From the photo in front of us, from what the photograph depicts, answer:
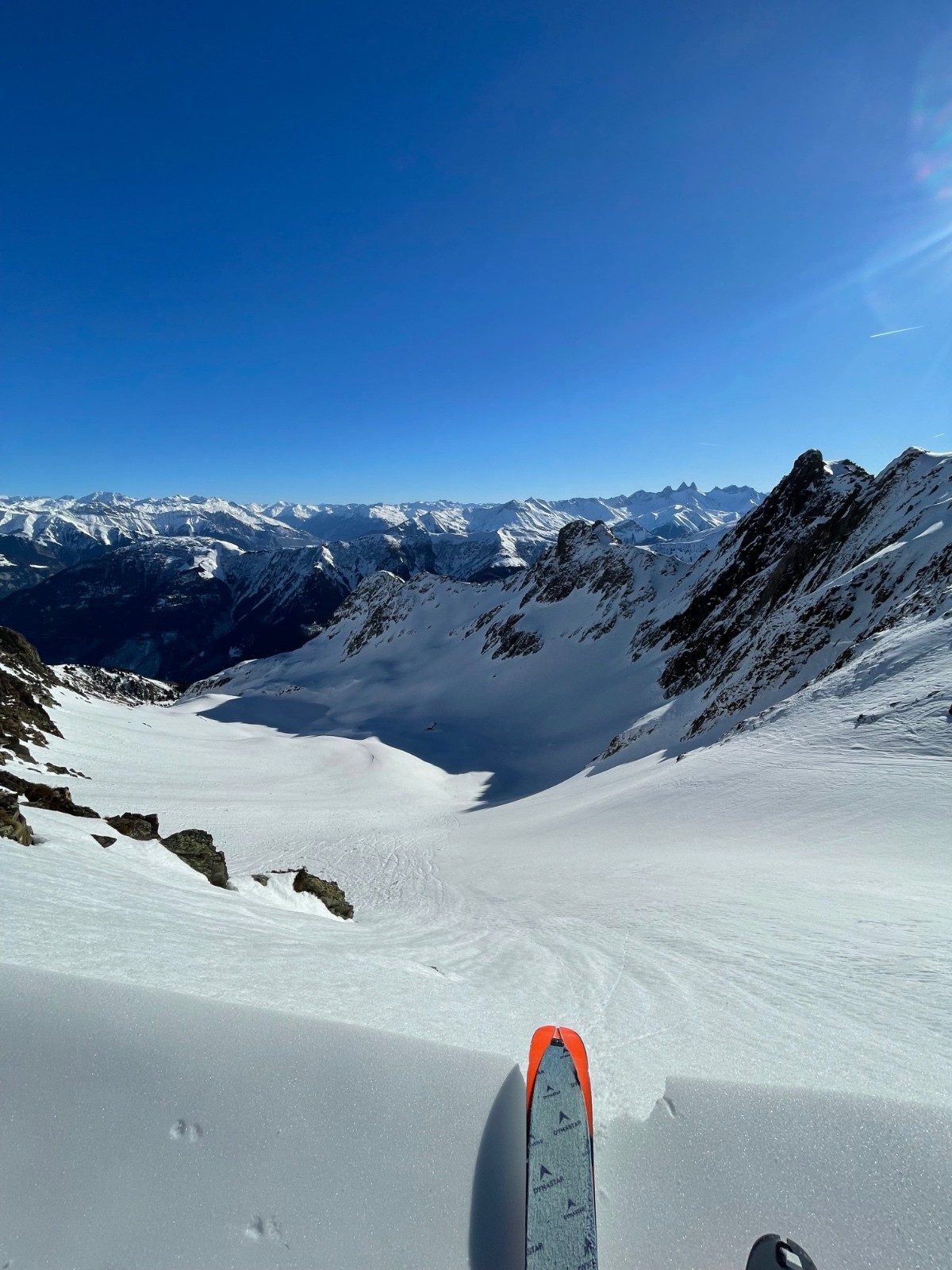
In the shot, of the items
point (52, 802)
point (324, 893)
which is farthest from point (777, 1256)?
point (52, 802)

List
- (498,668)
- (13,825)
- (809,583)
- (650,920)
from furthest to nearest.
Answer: (498,668) → (809,583) → (650,920) → (13,825)

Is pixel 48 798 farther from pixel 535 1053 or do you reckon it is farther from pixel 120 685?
pixel 120 685

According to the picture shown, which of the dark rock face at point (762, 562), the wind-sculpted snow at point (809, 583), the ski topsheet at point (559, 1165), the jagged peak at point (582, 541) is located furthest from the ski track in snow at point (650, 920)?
the jagged peak at point (582, 541)

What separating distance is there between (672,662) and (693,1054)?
44439 millimetres

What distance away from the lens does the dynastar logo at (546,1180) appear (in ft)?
8.57

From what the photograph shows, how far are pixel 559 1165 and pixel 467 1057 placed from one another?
26.1 inches

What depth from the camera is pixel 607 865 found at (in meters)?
10.9

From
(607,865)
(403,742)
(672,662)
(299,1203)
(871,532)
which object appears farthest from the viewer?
(403,742)

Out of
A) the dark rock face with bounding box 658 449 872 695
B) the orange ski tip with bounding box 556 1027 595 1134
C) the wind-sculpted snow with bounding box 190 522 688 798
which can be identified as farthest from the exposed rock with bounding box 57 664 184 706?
the orange ski tip with bounding box 556 1027 595 1134

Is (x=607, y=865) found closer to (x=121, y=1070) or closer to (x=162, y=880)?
(x=162, y=880)

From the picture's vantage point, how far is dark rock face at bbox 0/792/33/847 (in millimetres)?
6379

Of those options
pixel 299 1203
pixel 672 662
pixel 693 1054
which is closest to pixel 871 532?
pixel 672 662

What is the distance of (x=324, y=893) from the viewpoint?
1056cm

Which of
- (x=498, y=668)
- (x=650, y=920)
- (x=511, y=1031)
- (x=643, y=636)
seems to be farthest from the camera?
(x=498, y=668)
